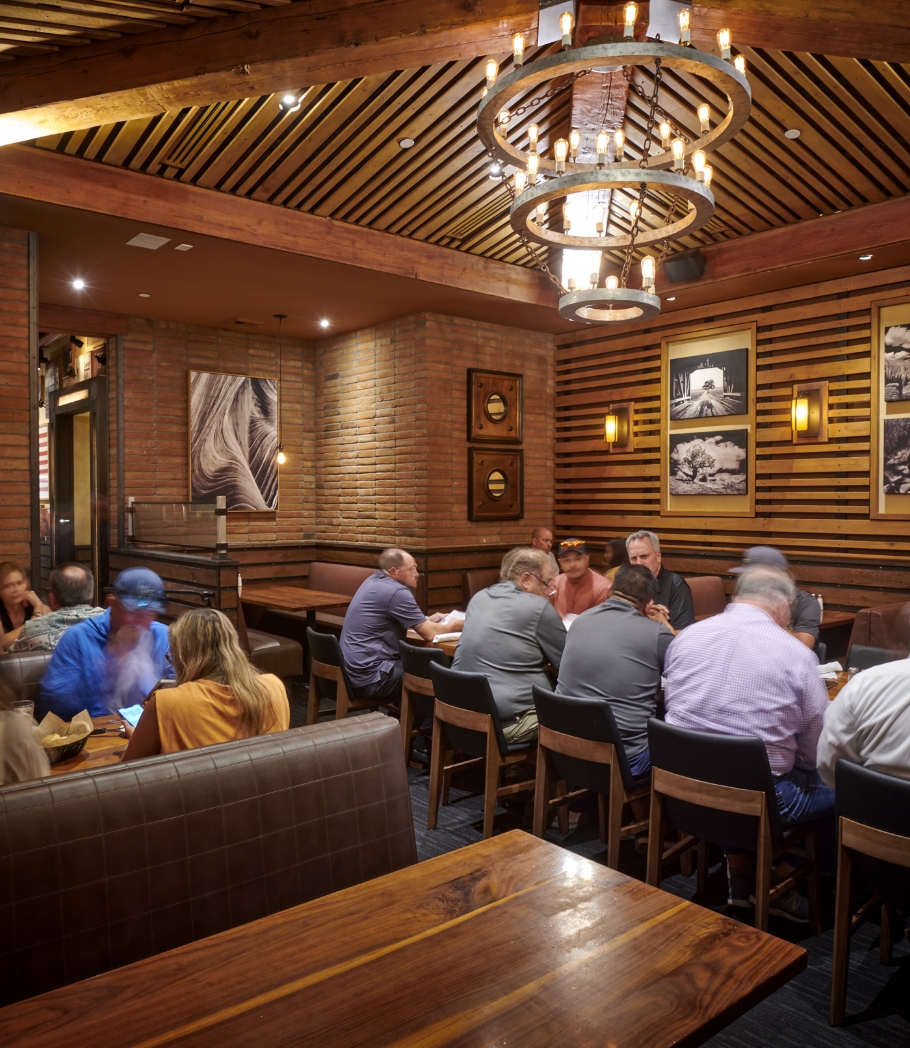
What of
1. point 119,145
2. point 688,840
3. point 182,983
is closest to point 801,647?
point 688,840

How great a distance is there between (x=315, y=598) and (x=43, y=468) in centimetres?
637

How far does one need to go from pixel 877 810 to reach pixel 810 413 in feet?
18.4

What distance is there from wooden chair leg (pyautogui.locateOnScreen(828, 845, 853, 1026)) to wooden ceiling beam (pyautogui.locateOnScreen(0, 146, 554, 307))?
5601 millimetres

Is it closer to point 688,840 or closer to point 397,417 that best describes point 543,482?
point 397,417

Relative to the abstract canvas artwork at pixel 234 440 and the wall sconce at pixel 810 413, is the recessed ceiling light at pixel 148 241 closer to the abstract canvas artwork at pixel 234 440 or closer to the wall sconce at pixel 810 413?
the abstract canvas artwork at pixel 234 440

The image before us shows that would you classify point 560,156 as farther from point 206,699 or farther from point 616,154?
Answer: point 206,699

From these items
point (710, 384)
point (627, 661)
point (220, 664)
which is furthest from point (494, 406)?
point (220, 664)

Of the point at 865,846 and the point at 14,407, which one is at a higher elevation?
the point at 14,407

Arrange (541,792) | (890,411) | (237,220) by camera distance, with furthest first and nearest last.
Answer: (890,411), (237,220), (541,792)

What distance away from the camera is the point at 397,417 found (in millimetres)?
8758

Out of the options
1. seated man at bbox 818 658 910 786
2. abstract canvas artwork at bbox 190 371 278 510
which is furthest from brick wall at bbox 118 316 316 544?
seated man at bbox 818 658 910 786

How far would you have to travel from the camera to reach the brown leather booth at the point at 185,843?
5.65ft

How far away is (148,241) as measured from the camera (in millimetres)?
6066

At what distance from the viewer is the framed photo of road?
7707mm
